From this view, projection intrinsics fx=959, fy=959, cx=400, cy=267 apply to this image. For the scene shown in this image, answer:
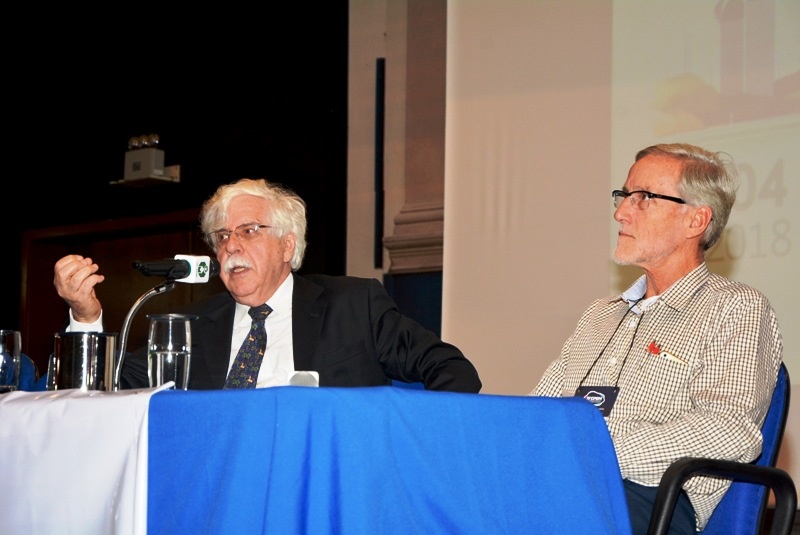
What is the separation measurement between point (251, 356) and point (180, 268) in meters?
0.64

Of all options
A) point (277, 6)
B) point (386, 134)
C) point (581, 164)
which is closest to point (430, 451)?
point (581, 164)

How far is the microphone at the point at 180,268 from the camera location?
190 centimetres

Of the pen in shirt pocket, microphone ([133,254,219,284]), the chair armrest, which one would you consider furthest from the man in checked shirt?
microphone ([133,254,219,284])

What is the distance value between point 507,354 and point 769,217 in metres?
1.26

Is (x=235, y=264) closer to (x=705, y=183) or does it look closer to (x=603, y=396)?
(x=603, y=396)

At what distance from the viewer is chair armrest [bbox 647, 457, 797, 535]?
1.59m

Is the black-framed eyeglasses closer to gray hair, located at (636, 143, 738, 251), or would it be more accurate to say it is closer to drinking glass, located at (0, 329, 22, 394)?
gray hair, located at (636, 143, 738, 251)

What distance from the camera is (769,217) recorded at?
3.32 m

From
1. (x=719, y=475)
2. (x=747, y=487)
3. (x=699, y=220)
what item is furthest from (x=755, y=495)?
(x=699, y=220)

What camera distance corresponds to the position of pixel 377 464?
49.4 inches

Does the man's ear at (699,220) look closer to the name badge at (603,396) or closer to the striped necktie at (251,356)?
the name badge at (603,396)

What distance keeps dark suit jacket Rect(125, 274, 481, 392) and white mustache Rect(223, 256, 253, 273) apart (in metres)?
0.10

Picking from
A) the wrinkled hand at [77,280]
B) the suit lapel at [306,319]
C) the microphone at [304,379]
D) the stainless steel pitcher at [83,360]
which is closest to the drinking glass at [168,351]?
the stainless steel pitcher at [83,360]

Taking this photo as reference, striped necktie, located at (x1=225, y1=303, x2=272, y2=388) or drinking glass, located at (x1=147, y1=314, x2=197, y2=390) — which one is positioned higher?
drinking glass, located at (x1=147, y1=314, x2=197, y2=390)
